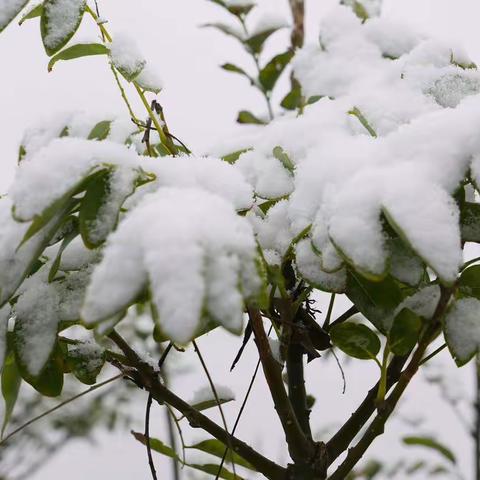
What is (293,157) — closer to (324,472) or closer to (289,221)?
(289,221)

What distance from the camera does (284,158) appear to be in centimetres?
66

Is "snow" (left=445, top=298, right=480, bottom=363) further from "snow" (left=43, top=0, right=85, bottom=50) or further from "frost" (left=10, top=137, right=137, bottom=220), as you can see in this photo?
"snow" (left=43, top=0, right=85, bottom=50)

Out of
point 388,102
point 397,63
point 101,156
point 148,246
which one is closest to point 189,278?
point 148,246

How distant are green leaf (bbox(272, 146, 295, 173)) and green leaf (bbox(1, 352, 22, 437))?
0.32 meters

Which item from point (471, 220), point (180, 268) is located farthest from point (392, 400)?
point (180, 268)

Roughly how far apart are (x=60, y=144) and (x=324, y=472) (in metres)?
0.39

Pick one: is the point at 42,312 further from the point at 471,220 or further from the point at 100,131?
the point at 471,220

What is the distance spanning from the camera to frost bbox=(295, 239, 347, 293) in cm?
56

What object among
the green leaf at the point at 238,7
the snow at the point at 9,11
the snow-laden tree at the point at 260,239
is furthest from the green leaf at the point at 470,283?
the green leaf at the point at 238,7

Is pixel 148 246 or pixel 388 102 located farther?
pixel 388 102

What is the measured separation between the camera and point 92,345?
68 cm

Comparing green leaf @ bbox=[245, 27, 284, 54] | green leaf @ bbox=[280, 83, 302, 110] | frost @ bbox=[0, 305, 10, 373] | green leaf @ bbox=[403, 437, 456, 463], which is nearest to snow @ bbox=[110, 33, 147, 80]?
frost @ bbox=[0, 305, 10, 373]

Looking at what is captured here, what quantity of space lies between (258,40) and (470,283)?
81cm

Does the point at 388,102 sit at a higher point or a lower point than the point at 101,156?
lower
